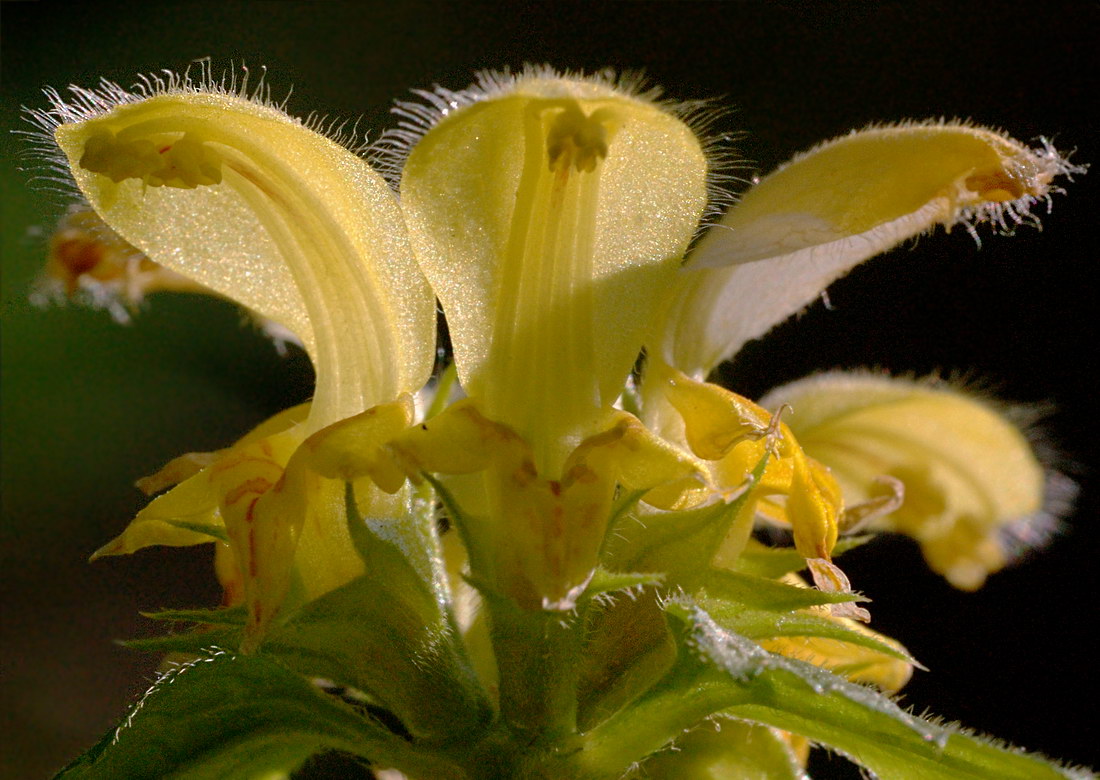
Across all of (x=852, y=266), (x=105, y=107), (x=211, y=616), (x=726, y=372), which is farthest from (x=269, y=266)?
(x=726, y=372)

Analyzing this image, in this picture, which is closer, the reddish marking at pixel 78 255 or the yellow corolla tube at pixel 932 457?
the reddish marking at pixel 78 255

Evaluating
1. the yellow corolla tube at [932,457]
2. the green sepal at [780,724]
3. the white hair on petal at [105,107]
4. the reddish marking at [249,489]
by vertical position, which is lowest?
the green sepal at [780,724]

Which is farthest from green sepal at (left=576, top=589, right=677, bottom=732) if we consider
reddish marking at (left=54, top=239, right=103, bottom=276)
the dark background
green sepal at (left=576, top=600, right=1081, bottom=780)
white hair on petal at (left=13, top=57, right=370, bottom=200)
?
the dark background

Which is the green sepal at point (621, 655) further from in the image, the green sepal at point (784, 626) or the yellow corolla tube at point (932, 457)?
the yellow corolla tube at point (932, 457)

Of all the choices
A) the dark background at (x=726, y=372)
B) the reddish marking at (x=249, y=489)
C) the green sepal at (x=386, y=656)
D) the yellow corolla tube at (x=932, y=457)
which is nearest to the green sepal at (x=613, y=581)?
the green sepal at (x=386, y=656)

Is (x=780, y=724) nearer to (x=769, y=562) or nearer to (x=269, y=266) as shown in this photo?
(x=769, y=562)

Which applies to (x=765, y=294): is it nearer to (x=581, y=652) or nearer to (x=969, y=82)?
(x=581, y=652)

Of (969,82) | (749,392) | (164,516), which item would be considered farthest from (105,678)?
(969,82)
